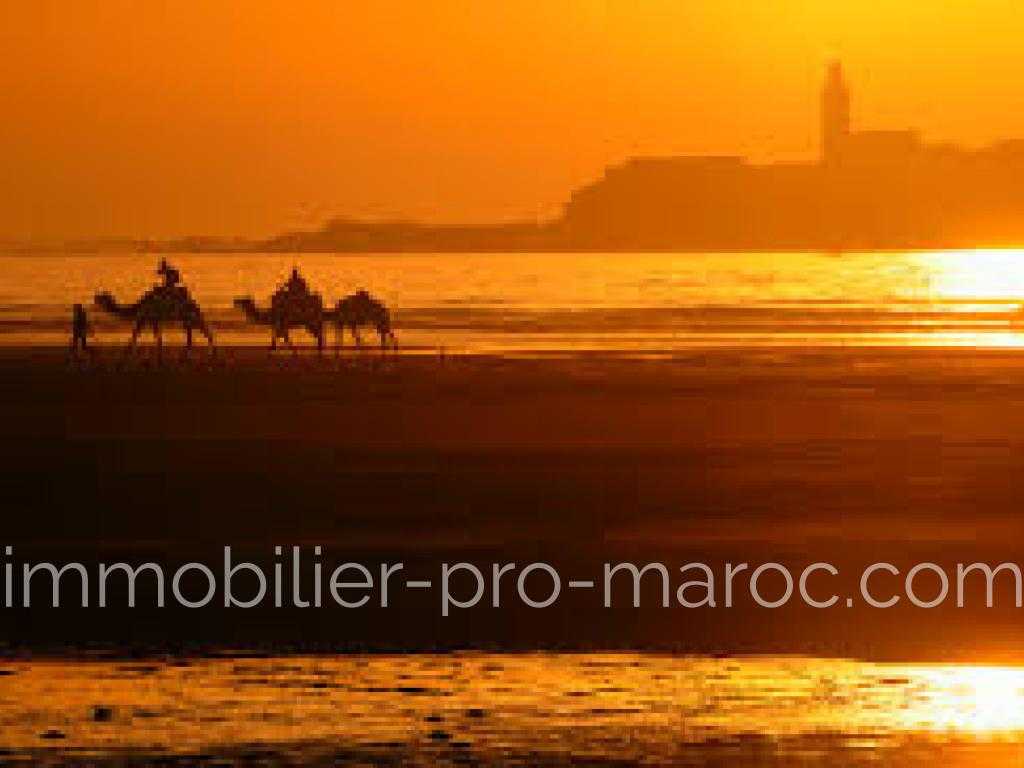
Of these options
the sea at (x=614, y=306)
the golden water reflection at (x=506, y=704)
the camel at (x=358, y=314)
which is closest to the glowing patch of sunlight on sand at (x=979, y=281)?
the sea at (x=614, y=306)

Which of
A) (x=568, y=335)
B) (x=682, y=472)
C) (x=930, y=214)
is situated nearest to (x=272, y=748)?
(x=682, y=472)

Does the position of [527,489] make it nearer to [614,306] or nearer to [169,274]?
[169,274]

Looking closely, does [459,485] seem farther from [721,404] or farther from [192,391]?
[192,391]

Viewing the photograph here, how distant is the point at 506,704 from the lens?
11.7 m

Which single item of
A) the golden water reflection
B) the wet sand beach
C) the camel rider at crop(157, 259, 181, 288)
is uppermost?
the camel rider at crop(157, 259, 181, 288)

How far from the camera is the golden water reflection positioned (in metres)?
10.9

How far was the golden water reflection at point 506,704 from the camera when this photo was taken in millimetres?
10883

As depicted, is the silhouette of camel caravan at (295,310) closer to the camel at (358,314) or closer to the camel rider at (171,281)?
the camel at (358,314)

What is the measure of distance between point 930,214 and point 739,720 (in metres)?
189

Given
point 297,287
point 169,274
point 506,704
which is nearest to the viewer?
point 506,704

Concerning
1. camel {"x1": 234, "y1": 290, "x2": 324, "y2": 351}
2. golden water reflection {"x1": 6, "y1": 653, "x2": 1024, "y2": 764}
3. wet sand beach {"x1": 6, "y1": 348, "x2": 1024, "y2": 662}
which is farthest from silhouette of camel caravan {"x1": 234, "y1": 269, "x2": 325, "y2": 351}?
golden water reflection {"x1": 6, "y1": 653, "x2": 1024, "y2": 764}

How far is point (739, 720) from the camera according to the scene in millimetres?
11336

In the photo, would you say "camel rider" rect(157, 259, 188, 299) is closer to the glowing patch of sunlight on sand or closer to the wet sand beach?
the wet sand beach


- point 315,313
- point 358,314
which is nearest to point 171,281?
point 315,313
